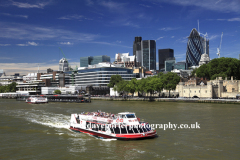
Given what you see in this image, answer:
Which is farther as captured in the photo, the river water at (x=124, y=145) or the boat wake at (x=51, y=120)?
the boat wake at (x=51, y=120)

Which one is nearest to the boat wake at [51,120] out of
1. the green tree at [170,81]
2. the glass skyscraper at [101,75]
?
the green tree at [170,81]

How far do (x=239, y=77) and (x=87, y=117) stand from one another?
9772cm

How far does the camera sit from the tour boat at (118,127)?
2914cm

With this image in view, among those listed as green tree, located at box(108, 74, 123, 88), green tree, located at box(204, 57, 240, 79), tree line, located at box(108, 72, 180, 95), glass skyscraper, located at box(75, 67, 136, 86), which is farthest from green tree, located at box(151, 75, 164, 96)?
glass skyscraper, located at box(75, 67, 136, 86)

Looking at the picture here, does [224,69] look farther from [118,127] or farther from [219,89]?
[118,127]

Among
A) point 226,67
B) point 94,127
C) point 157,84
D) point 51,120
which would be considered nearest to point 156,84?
point 157,84

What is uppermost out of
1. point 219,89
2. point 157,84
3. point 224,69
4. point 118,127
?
point 224,69

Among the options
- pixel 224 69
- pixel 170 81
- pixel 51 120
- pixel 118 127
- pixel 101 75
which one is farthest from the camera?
pixel 101 75

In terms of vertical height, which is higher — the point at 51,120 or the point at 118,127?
the point at 118,127

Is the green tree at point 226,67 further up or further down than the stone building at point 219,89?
further up

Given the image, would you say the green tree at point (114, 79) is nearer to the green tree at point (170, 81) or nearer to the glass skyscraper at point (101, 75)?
the glass skyscraper at point (101, 75)

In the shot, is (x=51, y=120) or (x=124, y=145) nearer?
(x=124, y=145)

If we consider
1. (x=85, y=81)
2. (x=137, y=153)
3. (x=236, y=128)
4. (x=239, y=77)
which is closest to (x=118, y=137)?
(x=137, y=153)

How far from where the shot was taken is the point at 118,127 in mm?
30109
